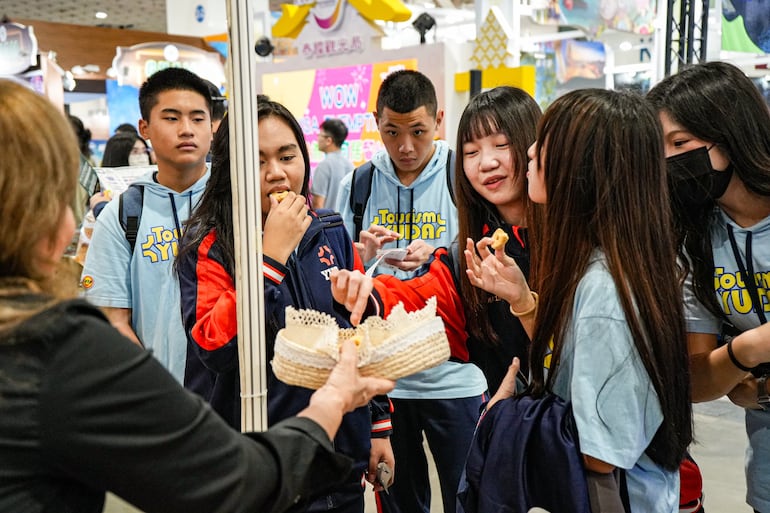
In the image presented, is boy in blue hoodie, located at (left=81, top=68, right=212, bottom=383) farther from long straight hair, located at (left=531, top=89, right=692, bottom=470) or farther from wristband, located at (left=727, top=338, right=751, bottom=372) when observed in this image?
wristband, located at (left=727, top=338, right=751, bottom=372)

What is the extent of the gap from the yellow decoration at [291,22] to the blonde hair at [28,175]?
7.26 meters

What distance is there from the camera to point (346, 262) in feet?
6.55

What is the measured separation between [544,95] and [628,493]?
331 inches

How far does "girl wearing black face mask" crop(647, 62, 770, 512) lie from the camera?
175 centimetres

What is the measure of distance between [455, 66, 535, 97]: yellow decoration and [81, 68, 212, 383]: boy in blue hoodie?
3274 millimetres

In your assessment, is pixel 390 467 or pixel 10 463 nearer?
pixel 10 463

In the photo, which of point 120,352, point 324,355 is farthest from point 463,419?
point 120,352

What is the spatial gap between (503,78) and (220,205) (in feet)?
13.8

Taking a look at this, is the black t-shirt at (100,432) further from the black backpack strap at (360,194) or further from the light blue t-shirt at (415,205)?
the black backpack strap at (360,194)

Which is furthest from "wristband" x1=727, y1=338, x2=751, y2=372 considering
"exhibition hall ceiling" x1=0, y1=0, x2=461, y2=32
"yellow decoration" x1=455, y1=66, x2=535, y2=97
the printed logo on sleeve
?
"exhibition hall ceiling" x1=0, y1=0, x2=461, y2=32

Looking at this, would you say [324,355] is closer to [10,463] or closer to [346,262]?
[10,463]

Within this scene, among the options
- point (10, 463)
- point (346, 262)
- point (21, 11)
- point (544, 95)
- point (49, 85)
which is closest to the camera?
point (10, 463)

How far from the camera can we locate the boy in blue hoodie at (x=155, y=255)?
95.9 inches

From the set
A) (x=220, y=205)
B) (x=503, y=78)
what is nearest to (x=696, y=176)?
(x=220, y=205)
